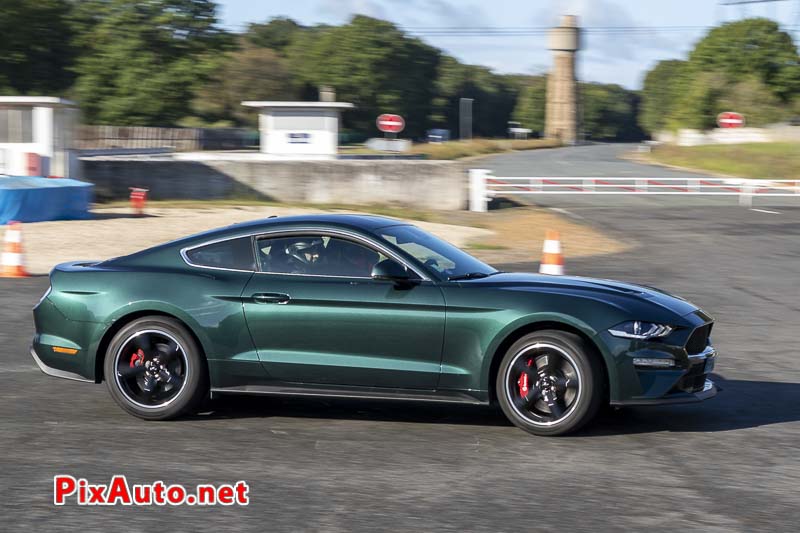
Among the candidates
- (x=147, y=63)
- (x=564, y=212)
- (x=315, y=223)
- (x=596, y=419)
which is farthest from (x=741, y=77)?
(x=315, y=223)

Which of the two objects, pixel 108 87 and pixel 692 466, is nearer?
pixel 692 466

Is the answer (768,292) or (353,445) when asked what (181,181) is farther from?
(353,445)

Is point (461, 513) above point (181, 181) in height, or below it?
below

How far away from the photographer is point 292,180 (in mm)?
31438

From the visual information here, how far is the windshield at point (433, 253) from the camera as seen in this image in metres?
7.20

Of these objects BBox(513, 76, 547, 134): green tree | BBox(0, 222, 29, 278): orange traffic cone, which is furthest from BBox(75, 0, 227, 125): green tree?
BBox(513, 76, 547, 134): green tree

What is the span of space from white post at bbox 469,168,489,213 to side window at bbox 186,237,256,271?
73.9 feet

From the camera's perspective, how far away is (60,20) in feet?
258

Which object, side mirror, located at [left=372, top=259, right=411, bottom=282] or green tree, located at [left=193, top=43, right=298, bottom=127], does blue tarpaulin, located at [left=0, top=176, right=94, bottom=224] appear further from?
green tree, located at [left=193, top=43, right=298, bottom=127]

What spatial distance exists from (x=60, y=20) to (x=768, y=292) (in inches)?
2859

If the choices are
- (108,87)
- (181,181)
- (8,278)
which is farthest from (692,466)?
(108,87)

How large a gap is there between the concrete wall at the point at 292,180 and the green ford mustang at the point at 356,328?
74.1 feet

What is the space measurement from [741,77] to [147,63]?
58.0m

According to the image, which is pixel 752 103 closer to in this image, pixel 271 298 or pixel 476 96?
pixel 476 96
